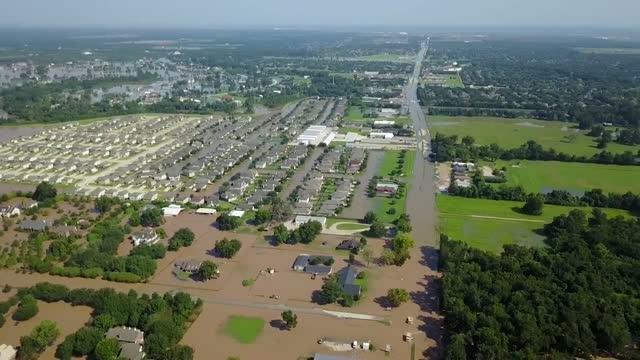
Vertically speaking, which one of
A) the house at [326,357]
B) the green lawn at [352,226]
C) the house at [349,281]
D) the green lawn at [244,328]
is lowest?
the green lawn at [244,328]

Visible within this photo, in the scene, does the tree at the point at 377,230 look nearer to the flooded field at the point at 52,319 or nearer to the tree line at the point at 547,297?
the tree line at the point at 547,297

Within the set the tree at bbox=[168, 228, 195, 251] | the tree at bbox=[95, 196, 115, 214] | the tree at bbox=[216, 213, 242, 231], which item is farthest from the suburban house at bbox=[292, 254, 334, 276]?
the tree at bbox=[95, 196, 115, 214]

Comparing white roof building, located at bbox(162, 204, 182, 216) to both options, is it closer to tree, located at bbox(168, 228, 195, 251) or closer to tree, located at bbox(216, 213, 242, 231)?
tree, located at bbox(216, 213, 242, 231)

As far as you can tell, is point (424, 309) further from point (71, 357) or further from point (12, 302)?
point (12, 302)

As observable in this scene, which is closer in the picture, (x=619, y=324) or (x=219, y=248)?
(x=619, y=324)

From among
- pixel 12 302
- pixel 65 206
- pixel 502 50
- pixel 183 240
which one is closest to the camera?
pixel 12 302

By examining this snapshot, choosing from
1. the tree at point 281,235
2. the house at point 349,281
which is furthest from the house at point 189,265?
the house at point 349,281

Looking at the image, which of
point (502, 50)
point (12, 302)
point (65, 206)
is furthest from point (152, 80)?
point (502, 50)
